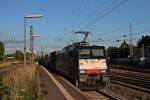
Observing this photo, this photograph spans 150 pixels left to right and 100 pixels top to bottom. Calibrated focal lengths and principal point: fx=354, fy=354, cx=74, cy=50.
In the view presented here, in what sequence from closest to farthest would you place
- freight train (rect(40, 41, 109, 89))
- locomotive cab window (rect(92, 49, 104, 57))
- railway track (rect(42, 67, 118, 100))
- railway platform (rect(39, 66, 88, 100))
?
1. railway platform (rect(39, 66, 88, 100))
2. railway track (rect(42, 67, 118, 100))
3. freight train (rect(40, 41, 109, 89))
4. locomotive cab window (rect(92, 49, 104, 57))

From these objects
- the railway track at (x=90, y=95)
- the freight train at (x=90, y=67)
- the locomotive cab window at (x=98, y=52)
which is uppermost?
the locomotive cab window at (x=98, y=52)

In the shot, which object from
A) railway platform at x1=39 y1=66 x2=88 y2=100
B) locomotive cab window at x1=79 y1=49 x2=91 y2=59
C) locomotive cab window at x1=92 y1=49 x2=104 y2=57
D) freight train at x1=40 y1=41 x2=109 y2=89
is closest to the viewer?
railway platform at x1=39 y1=66 x2=88 y2=100

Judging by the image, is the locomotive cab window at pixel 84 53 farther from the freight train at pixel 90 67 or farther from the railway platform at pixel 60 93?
the railway platform at pixel 60 93

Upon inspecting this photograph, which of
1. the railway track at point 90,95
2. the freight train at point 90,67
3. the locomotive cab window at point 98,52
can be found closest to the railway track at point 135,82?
the freight train at point 90,67

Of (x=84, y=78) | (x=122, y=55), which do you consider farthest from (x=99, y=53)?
(x=122, y=55)

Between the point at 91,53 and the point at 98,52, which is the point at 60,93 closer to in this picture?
the point at 91,53

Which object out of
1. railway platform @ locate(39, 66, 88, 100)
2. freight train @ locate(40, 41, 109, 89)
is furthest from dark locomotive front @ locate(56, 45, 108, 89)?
railway platform @ locate(39, 66, 88, 100)

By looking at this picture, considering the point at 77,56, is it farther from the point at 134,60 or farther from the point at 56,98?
the point at 134,60

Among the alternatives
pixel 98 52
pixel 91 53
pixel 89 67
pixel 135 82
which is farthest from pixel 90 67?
pixel 135 82

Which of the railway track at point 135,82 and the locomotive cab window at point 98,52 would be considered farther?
the locomotive cab window at point 98,52

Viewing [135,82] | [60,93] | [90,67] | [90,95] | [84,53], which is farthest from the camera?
[135,82]

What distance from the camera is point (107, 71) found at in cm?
2350

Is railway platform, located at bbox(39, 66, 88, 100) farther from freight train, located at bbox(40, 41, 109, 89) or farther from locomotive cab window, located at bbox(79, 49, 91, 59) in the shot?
locomotive cab window, located at bbox(79, 49, 91, 59)

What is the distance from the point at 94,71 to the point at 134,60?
59.1 m
